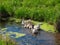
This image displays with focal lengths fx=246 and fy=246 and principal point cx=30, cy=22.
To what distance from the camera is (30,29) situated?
25.2m

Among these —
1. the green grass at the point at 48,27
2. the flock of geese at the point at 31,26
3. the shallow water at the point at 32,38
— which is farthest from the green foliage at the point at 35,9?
the shallow water at the point at 32,38

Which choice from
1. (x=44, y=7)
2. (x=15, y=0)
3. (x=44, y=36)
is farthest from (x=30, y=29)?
(x=15, y=0)

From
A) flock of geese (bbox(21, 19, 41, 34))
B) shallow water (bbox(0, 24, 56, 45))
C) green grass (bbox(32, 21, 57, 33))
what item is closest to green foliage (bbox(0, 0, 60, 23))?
green grass (bbox(32, 21, 57, 33))

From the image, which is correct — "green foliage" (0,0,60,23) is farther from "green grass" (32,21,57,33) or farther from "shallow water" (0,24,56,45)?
"shallow water" (0,24,56,45)

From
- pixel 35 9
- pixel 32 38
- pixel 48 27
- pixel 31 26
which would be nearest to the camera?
pixel 32 38

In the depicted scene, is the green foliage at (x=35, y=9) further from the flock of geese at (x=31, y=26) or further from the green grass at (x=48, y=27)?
the flock of geese at (x=31, y=26)

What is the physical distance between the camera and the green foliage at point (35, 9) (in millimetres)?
26609

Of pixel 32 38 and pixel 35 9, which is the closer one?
pixel 32 38

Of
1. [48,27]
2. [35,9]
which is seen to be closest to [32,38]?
[48,27]

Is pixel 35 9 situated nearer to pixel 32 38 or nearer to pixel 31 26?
pixel 31 26

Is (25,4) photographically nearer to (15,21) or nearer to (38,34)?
(15,21)

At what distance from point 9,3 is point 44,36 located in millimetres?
11734

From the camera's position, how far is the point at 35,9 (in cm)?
2892

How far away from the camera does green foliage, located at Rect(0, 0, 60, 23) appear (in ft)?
87.3
